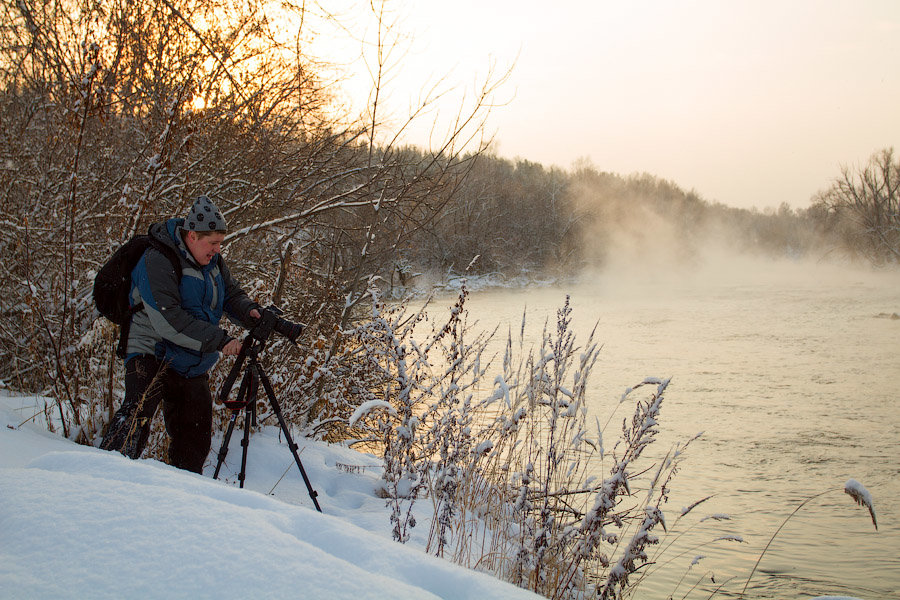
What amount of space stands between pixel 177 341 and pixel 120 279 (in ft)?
1.70

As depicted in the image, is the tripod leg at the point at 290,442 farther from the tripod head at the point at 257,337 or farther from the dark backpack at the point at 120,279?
the dark backpack at the point at 120,279

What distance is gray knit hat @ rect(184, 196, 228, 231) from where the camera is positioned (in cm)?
361

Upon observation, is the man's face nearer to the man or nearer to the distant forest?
the man

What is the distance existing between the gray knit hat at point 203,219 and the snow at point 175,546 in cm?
172

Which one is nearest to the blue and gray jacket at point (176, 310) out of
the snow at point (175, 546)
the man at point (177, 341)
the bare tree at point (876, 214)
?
the man at point (177, 341)

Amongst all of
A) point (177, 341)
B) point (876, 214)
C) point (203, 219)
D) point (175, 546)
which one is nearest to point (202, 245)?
point (203, 219)

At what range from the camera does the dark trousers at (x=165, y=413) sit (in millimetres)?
3627

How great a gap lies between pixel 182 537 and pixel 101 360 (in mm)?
3779

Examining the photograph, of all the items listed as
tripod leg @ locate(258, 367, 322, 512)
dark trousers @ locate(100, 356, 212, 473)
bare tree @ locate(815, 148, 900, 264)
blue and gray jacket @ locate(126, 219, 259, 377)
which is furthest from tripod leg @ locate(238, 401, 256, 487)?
bare tree @ locate(815, 148, 900, 264)

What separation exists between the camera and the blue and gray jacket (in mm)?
166

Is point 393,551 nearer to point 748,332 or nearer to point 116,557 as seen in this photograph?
point 116,557

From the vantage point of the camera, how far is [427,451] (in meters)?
4.33

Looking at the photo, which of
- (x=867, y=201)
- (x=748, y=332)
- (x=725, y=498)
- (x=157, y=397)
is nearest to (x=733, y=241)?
(x=867, y=201)

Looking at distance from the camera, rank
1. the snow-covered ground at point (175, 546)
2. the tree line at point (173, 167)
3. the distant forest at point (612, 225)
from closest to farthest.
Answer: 1. the snow-covered ground at point (175, 546)
2. the tree line at point (173, 167)
3. the distant forest at point (612, 225)
